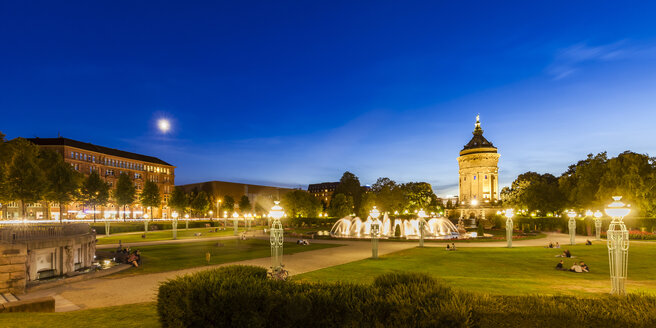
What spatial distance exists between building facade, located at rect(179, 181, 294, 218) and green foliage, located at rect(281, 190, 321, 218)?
28.1 metres

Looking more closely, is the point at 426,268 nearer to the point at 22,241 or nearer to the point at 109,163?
the point at 22,241

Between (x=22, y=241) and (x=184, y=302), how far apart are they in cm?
1434

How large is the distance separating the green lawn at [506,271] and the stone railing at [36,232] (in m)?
14.0

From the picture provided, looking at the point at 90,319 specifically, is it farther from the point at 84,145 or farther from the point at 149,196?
the point at 84,145

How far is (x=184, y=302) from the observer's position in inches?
341

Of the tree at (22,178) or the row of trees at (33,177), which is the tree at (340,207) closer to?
the row of trees at (33,177)

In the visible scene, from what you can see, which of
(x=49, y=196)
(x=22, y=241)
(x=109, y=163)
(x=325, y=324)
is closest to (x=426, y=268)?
(x=325, y=324)

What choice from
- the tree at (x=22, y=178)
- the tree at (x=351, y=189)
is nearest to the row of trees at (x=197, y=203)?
the tree at (x=351, y=189)

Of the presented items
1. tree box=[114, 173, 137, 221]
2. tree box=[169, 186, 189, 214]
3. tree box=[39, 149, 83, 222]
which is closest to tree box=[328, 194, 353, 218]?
tree box=[169, 186, 189, 214]

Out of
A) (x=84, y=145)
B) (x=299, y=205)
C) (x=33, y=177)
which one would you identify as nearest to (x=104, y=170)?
(x=84, y=145)

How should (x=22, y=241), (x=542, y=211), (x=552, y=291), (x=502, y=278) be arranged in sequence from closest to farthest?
1. (x=552, y=291)
2. (x=22, y=241)
3. (x=502, y=278)
4. (x=542, y=211)

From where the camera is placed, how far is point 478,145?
132 m

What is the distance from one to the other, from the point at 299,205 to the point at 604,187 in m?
64.8

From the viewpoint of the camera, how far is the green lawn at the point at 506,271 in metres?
16.4
